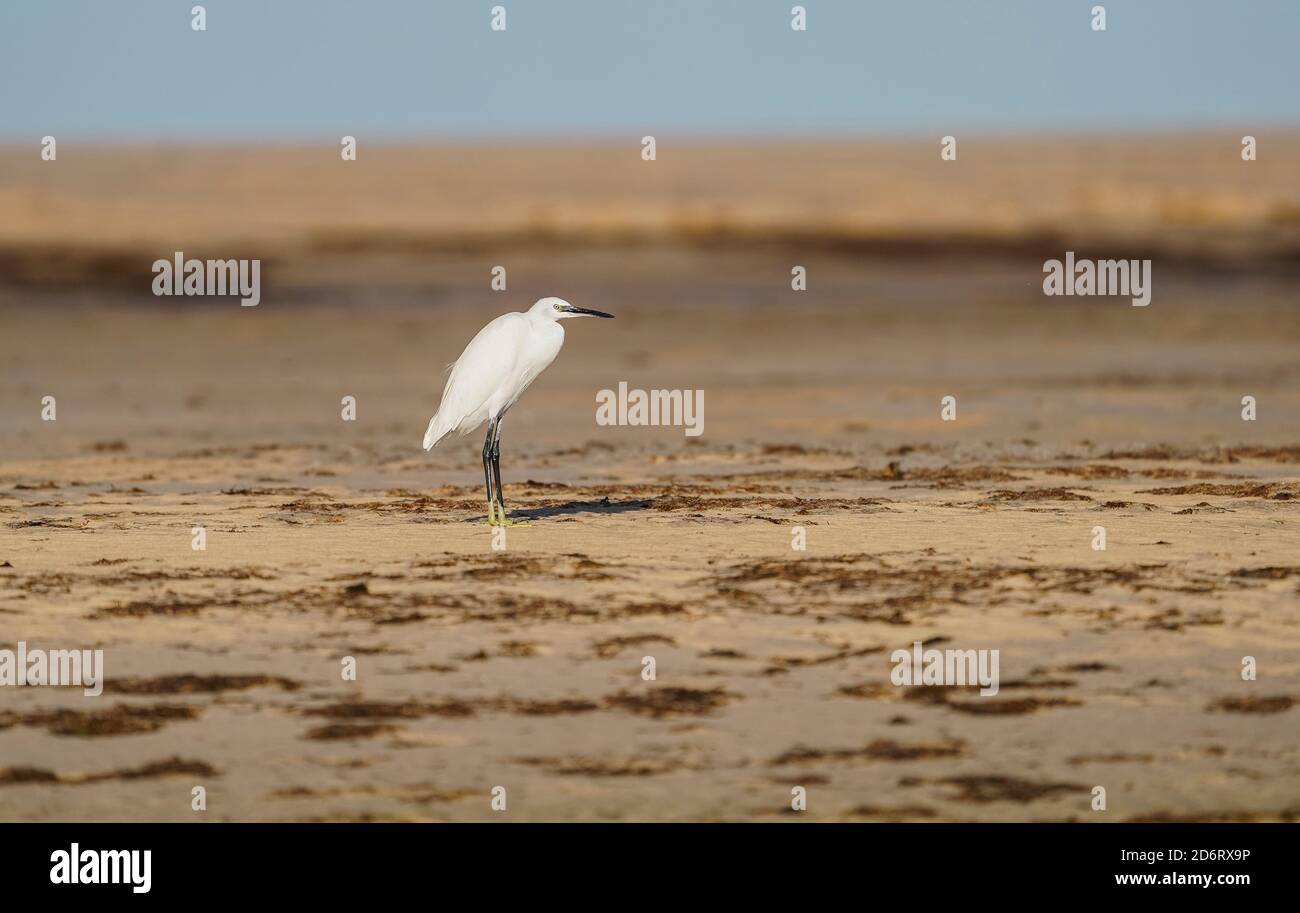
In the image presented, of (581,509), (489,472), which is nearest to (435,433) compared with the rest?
(489,472)

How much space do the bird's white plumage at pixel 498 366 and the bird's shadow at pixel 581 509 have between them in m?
0.68

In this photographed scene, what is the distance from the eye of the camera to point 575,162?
78.6 m

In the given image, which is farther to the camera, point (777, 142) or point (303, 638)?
point (777, 142)

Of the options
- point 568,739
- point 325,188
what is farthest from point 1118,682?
point 325,188

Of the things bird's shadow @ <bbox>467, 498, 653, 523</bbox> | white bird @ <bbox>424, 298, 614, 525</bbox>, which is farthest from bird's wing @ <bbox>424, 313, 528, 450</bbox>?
bird's shadow @ <bbox>467, 498, 653, 523</bbox>

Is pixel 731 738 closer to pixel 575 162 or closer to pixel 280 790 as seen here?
pixel 280 790

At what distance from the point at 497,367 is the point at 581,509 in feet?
3.98

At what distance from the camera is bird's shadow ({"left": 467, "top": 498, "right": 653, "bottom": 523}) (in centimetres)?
1188

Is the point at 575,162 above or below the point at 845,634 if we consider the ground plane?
above

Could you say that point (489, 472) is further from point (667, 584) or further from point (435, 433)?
point (667, 584)

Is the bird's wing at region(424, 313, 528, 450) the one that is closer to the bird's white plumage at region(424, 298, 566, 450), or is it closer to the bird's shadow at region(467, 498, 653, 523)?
the bird's white plumage at region(424, 298, 566, 450)

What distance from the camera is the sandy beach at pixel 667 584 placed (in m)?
6.87

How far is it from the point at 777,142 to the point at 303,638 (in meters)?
92.5

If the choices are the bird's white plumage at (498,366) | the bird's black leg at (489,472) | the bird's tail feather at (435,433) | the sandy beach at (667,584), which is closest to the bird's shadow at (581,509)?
the sandy beach at (667,584)
